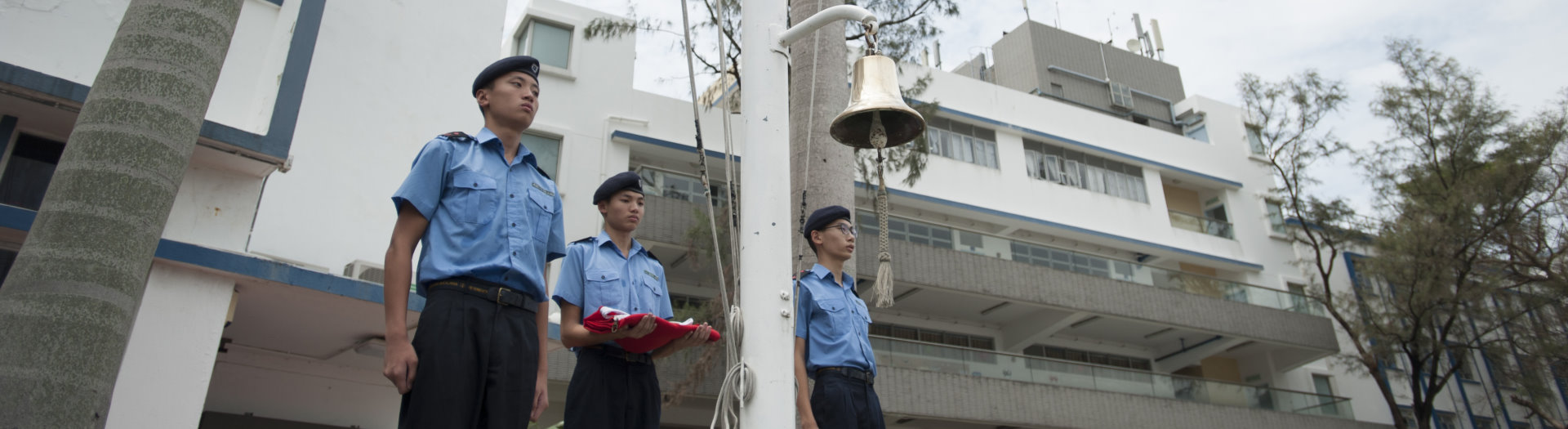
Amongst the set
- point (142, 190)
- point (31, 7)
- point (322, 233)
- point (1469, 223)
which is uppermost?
point (1469, 223)

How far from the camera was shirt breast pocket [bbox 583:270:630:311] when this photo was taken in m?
3.59

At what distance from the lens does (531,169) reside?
3.20m

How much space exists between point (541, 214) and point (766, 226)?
0.70 meters

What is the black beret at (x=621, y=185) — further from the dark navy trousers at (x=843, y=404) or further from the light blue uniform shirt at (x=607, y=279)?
the dark navy trousers at (x=843, y=404)

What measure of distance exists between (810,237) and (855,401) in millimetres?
857

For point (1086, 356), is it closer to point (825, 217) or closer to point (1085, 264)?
point (1085, 264)

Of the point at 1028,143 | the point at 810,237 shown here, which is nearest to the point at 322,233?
the point at 810,237

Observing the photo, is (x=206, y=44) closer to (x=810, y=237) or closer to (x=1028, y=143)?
(x=810, y=237)

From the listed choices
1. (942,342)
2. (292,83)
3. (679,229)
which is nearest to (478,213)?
(292,83)

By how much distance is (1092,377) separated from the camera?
16.8 meters

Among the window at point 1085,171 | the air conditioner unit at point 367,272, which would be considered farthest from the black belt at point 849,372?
the window at point 1085,171

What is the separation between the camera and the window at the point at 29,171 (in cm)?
616

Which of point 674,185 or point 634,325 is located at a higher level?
point 674,185

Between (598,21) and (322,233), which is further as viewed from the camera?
(598,21)
